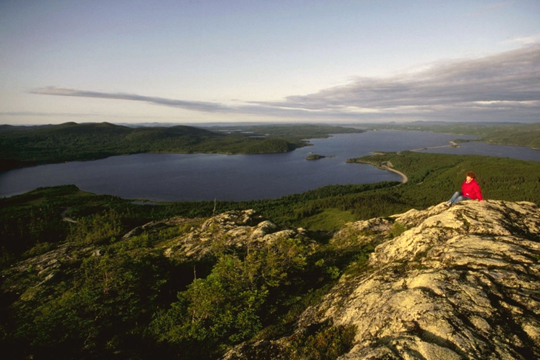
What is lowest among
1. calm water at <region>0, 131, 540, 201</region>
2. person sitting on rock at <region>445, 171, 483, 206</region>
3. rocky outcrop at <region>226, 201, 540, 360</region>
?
calm water at <region>0, 131, 540, 201</region>

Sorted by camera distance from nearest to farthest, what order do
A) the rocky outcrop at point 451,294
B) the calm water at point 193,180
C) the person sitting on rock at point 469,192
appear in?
the rocky outcrop at point 451,294, the person sitting on rock at point 469,192, the calm water at point 193,180

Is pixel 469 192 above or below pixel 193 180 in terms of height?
above

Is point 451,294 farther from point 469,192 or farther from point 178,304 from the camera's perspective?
point 178,304

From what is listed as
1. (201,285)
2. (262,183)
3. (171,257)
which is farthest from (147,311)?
(262,183)

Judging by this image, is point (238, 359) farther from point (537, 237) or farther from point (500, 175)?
point (500, 175)

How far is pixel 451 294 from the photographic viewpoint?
8273mm

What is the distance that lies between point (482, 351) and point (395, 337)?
6.41 feet

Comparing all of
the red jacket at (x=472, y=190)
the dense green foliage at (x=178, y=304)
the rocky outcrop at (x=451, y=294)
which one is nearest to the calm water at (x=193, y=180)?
the dense green foliage at (x=178, y=304)

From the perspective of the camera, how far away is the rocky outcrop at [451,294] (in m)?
6.68

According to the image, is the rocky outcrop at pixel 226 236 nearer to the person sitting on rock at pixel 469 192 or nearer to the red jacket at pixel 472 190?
the person sitting on rock at pixel 469 192

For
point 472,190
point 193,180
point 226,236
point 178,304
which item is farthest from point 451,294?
point 193,180

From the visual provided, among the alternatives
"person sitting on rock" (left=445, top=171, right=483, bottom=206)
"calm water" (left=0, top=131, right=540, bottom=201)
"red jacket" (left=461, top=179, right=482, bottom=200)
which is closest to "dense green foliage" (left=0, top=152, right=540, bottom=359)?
"person sitting on rock" (left=445, top=171, right=483, bottom=206)

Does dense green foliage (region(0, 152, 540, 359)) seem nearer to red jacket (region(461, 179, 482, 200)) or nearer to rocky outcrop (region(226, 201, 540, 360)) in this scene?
rocky outcrop (region(226, 201, 540, 360))

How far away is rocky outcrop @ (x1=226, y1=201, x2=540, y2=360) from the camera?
668 cm
